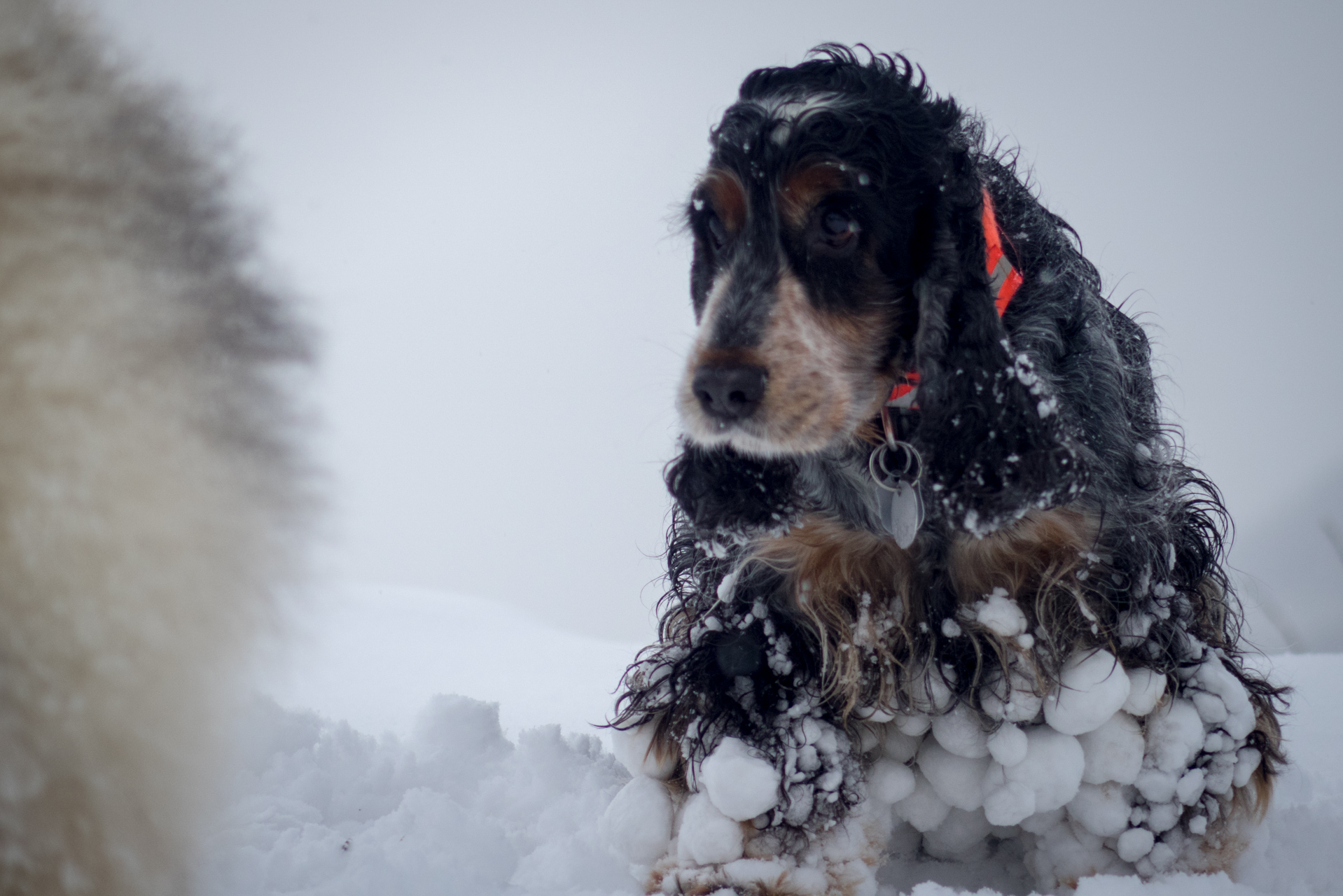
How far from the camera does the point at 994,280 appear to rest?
1.74 m

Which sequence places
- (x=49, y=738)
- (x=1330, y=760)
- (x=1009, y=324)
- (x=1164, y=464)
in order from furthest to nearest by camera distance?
(x=1330, y=760) → (x=1164, y=464) → (x=1009, y=324) → (x=49, y=738)

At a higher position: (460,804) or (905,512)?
(905,512)

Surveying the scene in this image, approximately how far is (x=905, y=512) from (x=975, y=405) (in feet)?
0.83

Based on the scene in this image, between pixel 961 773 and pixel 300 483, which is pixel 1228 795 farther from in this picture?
pixel 300 483

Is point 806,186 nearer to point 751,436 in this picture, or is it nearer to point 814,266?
point 814,266

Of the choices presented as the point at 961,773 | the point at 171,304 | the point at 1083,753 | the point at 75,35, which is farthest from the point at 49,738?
the point at 1083,753

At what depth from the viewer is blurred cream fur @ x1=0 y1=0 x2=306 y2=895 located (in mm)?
680

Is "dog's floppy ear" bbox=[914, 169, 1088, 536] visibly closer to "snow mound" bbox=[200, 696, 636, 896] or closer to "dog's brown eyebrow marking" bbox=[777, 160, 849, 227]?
"dog's brown eyebrow marking" bbox=[777, 160, 849, 227]

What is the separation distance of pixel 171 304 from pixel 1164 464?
198cm

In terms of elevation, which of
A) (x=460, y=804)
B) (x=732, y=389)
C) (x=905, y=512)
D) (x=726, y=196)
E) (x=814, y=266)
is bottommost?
(x=460, y=804)

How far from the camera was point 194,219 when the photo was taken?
2.60ft

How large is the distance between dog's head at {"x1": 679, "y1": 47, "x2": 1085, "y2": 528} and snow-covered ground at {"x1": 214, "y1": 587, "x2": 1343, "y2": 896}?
2.63 ft

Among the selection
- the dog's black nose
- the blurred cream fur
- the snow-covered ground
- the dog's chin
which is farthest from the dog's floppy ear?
the blurred cream fur

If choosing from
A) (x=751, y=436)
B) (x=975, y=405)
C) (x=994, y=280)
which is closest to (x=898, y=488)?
(x=975, y=405)
